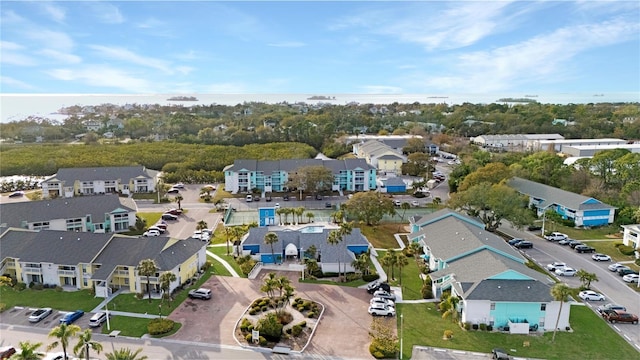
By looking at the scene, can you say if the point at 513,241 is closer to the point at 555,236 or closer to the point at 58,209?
the point at 555,236

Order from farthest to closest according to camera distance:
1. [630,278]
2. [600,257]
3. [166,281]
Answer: [600,257] → [630,278] → [166,281]

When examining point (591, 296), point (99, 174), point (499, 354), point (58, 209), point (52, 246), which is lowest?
point (499, 354)

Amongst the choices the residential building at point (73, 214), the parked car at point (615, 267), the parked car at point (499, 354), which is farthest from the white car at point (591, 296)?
the residential building at point (73, 214)

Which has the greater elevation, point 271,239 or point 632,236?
point 271,239

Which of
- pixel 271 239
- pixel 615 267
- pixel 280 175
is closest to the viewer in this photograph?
pixel 615 267

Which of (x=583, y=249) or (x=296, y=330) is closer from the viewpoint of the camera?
(x=296, y=330)

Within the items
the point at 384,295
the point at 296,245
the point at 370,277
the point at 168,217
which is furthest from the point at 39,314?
the point at 370,277

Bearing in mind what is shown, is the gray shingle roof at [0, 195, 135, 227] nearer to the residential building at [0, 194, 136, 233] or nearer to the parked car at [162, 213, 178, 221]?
the residential building at [0, 194, 136, 233]
